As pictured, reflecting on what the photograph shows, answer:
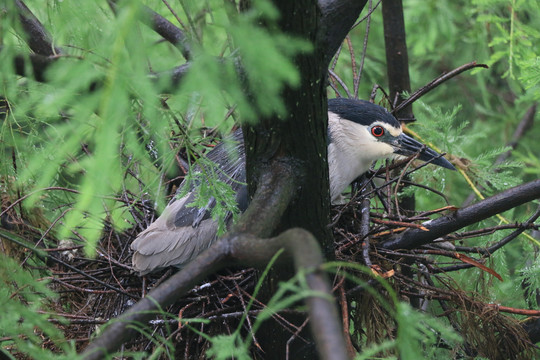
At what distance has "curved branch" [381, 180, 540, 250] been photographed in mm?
1864

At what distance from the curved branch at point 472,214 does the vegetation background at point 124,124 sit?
1.07ft

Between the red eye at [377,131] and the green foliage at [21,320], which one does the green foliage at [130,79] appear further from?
the red eye at [377,131]

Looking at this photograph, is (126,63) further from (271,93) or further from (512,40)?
(512,40)

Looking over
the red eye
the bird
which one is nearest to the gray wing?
the bird

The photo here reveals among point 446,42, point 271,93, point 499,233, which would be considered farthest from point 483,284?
point 446,42

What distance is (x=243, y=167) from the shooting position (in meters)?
2.46

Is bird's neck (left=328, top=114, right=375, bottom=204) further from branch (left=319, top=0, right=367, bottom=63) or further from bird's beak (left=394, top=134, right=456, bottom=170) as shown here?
branch (left=319, top=0, right=367, bottom=63)

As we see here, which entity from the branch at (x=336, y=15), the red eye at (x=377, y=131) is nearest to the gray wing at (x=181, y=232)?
the red eye at (x=377, y=131)

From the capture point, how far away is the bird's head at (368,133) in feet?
8.73

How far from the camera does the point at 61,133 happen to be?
149cm

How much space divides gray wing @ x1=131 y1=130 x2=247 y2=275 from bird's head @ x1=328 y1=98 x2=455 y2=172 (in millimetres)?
438

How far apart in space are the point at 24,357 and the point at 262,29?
1416mm

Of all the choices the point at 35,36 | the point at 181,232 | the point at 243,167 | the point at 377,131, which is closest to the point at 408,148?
the point at 377,131

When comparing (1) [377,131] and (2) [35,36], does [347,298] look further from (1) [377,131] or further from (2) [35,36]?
(2) [35,36]
